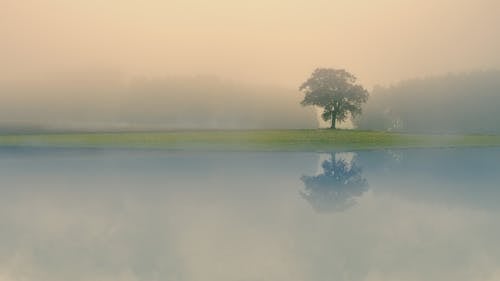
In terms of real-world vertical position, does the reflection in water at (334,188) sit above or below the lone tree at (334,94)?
below

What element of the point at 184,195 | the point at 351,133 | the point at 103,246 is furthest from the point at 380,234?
the point at 351,133

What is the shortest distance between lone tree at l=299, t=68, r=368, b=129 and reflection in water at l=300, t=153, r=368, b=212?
57.5 m

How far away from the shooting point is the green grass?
3046 inches

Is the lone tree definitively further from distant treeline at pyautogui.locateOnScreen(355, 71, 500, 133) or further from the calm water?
the calm water

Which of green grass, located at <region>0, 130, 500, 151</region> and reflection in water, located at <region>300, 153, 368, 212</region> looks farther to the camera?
green grass, located at <region>0, 130, 500, 151</region>

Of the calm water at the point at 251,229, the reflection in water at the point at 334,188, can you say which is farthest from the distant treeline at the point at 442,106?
the calm water at the point at 251,229

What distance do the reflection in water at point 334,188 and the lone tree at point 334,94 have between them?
5754cm

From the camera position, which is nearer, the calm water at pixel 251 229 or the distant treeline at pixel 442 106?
the calm water at pixel 251 229

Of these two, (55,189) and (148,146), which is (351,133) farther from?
(55,189)

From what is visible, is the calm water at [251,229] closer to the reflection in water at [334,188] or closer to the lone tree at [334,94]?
the reflection in water at [334,188]

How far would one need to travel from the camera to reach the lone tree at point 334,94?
10038cm

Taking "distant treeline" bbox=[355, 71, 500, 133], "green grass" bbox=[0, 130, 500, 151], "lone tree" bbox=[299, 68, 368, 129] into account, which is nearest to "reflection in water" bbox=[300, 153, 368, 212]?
"green grass" bbox=[0, 130, 500, 151]

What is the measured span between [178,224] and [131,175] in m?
21.0

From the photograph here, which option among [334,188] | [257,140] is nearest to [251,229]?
[334,188]
